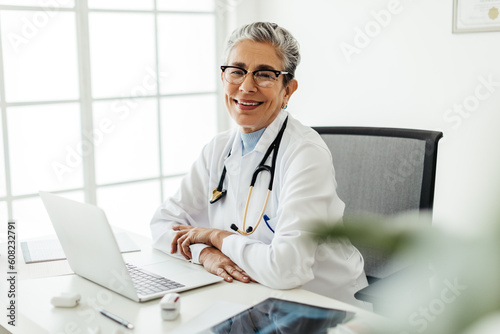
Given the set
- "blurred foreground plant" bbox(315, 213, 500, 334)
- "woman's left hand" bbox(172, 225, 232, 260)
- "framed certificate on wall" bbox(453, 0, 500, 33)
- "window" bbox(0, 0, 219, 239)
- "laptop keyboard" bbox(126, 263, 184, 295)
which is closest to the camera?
"blurred foreground plant" bbox(315, 213, 500, 334)

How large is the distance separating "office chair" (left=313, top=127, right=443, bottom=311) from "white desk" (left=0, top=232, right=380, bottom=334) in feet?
1.39

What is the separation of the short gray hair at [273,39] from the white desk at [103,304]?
2.49ft

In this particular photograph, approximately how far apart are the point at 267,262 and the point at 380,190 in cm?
59

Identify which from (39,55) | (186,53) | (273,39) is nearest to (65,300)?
(273,39)

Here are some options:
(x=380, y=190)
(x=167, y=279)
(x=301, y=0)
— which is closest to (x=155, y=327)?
(x=167, y=279)

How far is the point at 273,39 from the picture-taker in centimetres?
179

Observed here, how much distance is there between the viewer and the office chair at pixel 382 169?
1757 mm

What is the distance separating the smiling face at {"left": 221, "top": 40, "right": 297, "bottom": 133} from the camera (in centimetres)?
180

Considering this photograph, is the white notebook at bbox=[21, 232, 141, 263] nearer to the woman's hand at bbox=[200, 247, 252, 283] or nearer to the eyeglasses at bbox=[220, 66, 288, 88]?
the woman's hand at bbox=[200, 247, 252, 283]

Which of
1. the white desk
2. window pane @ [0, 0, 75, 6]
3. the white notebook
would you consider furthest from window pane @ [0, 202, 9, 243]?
the white desk

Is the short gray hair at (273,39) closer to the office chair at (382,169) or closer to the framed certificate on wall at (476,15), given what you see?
the office chair at (382,169)

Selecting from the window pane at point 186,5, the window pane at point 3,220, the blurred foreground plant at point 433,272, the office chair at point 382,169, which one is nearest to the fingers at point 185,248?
the office chair at point 382,169

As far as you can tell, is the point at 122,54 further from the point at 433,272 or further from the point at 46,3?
the point at 433,272

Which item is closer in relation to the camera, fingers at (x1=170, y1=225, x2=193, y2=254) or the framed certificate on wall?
fingers at (x1=170, y1=225, x2=193, y2=254)
